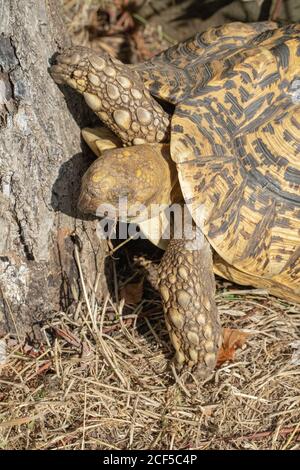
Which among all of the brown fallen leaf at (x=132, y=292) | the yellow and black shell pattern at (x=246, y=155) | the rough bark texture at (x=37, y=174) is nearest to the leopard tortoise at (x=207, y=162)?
the yellow and black shell pattern at (x=246, y=155)

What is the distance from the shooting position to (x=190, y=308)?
286 cm

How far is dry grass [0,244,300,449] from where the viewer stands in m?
2.71

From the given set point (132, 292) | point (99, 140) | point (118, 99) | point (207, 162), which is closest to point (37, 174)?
point (99, 140)

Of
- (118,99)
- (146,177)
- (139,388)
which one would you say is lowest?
(139,388)

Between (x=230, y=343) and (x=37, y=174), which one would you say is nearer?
(x=37, y=174)

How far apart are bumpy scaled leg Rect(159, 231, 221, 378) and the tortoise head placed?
26 cm

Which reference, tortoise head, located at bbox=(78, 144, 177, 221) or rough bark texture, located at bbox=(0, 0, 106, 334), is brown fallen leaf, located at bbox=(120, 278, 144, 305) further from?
tortoise head, located at bbox=(78, 144, 177, 221)

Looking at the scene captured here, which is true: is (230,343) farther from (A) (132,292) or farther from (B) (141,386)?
(A) (132,292)

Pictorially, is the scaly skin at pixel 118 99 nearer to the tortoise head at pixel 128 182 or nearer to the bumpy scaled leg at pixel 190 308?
the tortoise head at pixel 128 182

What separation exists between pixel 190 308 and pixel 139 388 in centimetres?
43

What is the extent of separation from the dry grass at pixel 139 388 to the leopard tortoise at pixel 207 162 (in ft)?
0.53

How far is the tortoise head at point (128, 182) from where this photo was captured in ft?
9.09
